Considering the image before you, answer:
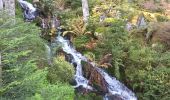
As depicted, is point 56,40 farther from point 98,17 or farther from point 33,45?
point 33,45

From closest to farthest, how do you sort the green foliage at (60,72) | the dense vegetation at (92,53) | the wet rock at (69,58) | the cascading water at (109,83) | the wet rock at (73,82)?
1. the dense vegetation at (92,53)
2. the green foliage at (60,72)
3. the wet rock at (73,82)
4. the cascading water at (109,83)
5. the wet rock at (69,58)

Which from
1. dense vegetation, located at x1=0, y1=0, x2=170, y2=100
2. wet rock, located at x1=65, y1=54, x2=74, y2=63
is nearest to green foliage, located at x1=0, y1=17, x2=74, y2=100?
dense vegetation, located at x1=0, y1=0, x2=170, y2=100

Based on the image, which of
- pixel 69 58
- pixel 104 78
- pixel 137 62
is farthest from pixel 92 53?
pixel 137 62

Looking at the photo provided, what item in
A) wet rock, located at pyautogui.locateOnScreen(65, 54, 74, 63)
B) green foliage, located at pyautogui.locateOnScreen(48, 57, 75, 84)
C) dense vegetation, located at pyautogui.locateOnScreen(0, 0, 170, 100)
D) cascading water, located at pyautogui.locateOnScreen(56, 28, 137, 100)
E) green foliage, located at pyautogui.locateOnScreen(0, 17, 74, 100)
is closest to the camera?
green foliage, located at pyautogui.locateOnScreen(0, 17, 74, 100)

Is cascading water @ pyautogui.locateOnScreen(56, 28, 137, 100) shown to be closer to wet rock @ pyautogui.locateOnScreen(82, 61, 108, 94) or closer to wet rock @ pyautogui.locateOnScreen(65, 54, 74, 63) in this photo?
wet rock @ pyautogui.locateOnScreen(65, 54, 74, 63)

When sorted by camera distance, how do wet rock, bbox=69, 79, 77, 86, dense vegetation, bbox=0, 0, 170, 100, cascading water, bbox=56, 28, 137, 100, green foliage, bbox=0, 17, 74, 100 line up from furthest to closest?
cascading water, bbox=56, 28, 137, 100 → wet rock, bbox=69, 79, 77, 86 → dense vegetation, bbox=0, 0, 170, 100 → green foliage, bbox=0, 17, 74, 100

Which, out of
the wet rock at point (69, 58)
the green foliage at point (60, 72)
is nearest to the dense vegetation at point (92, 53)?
the green foliage at point (60, 72)

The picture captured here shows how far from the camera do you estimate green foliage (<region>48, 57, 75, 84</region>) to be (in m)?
13.3

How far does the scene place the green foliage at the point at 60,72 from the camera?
1331 centimetres

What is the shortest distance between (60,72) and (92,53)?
2.55 m

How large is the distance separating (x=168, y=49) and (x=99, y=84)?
409cm

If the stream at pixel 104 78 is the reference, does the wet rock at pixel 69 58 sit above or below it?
above

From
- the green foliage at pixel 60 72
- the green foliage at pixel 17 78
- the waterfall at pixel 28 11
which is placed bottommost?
the green foliage at pixel 60 72

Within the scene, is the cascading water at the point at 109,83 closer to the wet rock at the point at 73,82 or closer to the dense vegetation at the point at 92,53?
the wet rock at the point at 73,82
